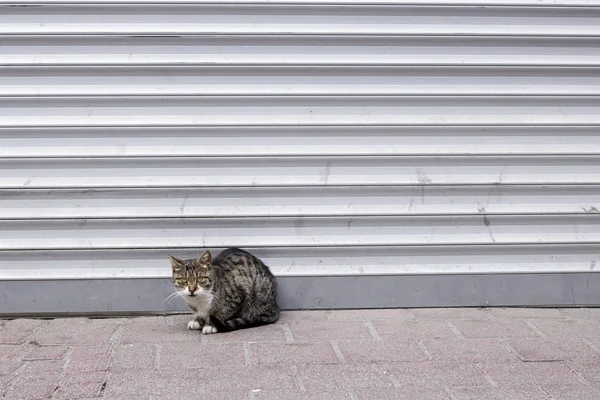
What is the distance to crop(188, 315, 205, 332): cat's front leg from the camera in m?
5.21

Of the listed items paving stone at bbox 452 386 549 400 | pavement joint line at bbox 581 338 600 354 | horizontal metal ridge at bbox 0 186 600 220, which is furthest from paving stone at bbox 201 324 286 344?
pavement joint line at bbox 581 338 600 354

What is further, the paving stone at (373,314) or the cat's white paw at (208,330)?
the paving stone at (373,314)

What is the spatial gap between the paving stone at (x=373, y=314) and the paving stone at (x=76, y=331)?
59.1 inches

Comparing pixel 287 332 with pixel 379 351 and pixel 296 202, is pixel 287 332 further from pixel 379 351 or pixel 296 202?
pixel 296 202

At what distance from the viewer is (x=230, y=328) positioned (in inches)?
204

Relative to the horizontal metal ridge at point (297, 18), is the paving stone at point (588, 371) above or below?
below

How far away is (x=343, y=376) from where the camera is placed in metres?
4.36

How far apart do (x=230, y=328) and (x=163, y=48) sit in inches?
75.2

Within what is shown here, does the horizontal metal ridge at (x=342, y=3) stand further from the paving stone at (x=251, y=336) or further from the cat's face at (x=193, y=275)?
the paving stone at (x=251, y=336)

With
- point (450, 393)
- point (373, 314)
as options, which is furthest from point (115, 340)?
point (450, 393)

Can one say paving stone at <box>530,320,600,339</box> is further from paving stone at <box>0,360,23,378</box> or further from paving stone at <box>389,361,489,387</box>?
paving stone at <box>0,360,23,378</box>

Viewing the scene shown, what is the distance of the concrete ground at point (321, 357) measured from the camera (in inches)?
165

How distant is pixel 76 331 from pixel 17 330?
0.39 meters

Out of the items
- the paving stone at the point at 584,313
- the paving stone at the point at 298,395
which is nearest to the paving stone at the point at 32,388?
the paving stone at the point at 298,395
